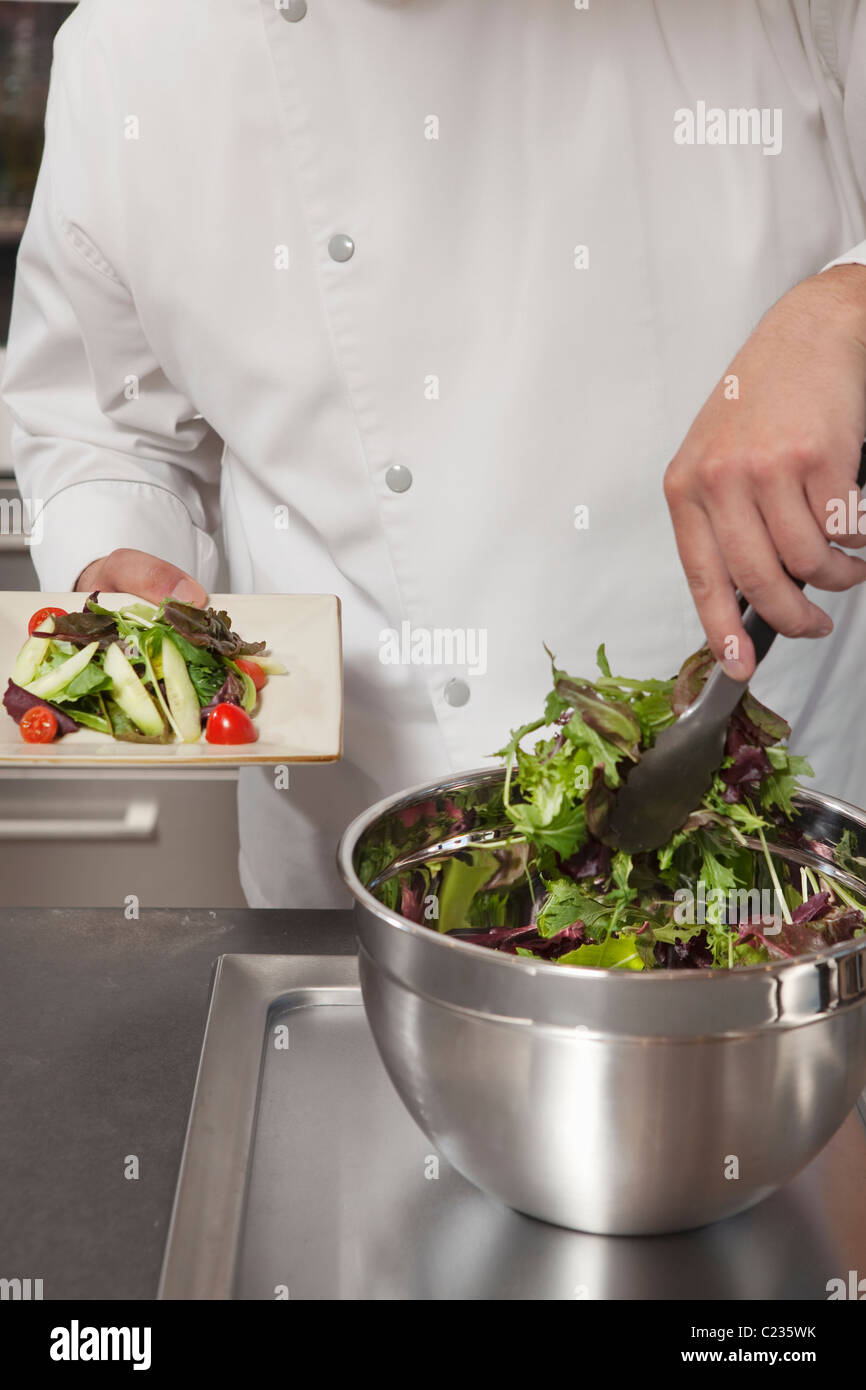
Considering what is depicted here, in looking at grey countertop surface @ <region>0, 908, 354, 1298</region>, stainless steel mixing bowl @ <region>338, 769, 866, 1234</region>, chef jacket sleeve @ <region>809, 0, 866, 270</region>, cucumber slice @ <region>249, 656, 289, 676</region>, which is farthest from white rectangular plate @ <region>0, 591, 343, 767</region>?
chef jacket sleeve @ <region>809, 0, 866, 270</region>

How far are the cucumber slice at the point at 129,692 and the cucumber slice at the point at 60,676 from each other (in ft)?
0.17

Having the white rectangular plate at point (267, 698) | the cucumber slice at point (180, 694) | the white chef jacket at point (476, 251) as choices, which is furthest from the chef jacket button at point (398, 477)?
the cucumber slice at point (180, 694)

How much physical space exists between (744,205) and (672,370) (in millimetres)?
130

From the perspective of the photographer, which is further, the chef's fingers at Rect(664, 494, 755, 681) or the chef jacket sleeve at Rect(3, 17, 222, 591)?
the chef jacket sleeve at Rect(3, 17, 222, 591)

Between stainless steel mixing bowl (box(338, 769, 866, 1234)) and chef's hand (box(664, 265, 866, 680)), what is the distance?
154 mm

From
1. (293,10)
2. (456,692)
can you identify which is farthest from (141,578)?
(293,10)

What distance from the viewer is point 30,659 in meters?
1.08

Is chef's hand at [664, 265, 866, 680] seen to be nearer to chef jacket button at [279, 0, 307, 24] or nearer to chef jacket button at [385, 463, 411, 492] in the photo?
chef jacket button at [385, 463, 411, 492]

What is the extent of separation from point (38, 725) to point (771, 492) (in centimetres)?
64

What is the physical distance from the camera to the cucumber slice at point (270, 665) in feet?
3.63

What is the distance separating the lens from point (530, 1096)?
51 cm

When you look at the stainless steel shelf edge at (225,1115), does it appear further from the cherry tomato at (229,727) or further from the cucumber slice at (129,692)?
the cucumber slice at (129,692)

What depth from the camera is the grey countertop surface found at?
57 centimetres

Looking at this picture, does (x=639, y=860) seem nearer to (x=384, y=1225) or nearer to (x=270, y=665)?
(x=384, y=1225)
